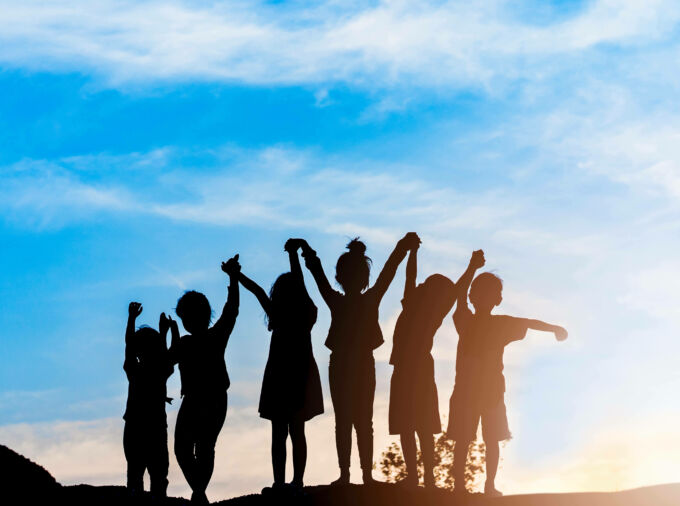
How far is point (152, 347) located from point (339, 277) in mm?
3635

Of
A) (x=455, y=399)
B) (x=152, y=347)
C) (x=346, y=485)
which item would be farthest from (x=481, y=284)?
(x=152, y=347)

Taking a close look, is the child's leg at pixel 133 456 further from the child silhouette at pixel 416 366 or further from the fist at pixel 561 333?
the fist at pixel 561 333

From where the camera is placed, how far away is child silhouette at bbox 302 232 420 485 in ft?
40.5

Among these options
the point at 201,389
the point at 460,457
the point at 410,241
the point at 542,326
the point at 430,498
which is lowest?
the point at 430,498

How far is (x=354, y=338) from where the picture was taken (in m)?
12.6

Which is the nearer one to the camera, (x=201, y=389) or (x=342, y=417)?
(x=342, y=417)

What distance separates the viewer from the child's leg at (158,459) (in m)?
14.7

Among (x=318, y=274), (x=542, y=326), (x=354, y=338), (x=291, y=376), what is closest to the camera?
(x=291, y=376)

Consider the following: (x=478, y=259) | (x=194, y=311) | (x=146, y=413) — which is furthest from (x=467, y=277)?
(x=146, y=413)

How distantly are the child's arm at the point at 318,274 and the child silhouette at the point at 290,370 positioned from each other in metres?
0.14

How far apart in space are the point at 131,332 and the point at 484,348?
5.35m

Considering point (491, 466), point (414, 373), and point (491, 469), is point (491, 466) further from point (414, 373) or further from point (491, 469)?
point (414, 373)

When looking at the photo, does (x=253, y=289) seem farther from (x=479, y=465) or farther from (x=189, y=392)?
(x=479, y=465)

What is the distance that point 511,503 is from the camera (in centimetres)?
1220
